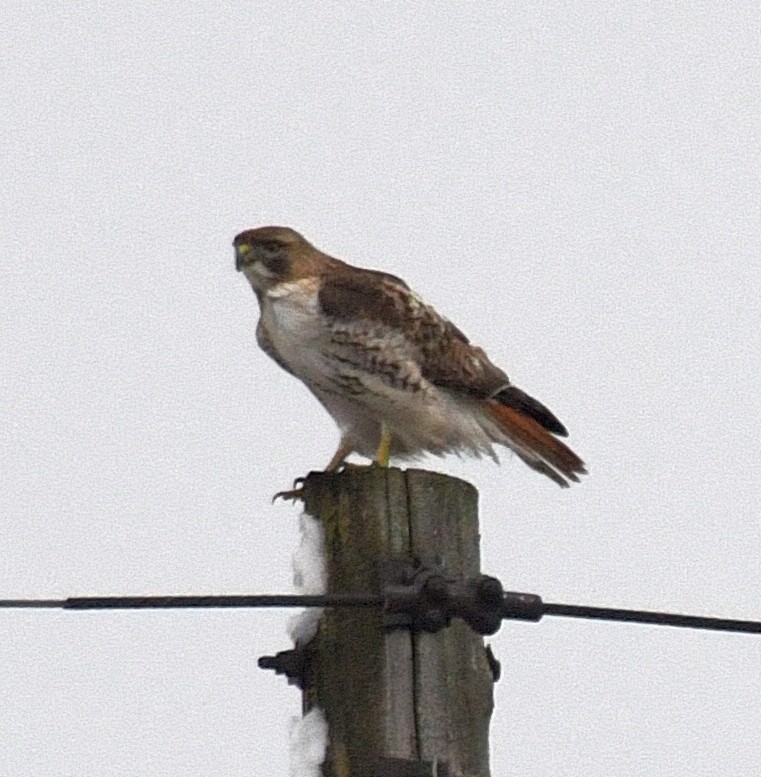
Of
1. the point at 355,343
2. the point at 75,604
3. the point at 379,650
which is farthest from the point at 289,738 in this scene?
the point at 355,343

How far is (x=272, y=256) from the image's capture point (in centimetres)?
735

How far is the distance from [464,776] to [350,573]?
0.47 m

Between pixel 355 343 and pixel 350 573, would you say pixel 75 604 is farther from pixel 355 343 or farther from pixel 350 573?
pixel 355 343

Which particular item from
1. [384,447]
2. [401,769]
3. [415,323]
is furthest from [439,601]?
[415,323]

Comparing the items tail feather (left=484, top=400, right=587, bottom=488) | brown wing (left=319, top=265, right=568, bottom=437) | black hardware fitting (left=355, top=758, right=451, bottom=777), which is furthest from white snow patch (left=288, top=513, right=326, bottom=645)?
tail feather (left=484, top=400, right=587, bottom=488)

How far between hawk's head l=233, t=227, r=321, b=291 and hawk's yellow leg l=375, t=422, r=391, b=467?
611 millimetres

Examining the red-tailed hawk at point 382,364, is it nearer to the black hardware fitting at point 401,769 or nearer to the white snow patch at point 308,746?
the white snow patch at point 308,746

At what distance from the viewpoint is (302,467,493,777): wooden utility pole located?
433 cm

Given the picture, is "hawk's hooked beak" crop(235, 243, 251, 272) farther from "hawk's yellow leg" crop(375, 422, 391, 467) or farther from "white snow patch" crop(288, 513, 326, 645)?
"white snow patch" crop(288, 513, 326, 645)

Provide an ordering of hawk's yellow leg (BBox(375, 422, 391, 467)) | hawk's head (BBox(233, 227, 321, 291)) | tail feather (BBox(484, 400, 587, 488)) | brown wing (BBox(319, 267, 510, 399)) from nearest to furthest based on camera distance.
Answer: hawk's yellow leg (BBox(375, 422, 391, 467)) < brown wing (BBox(319, 267, 510, 399)) < hawk's head (BBox(233, 227, 321, 291)) < tail feather (BBox(484, 400, 587, 488))

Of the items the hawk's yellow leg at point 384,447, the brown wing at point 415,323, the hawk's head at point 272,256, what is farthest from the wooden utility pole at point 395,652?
the hawk's head at point 272,256

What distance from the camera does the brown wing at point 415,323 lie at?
7.15m

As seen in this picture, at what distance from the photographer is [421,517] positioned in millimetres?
4480

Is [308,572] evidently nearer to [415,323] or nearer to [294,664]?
[294,664]
